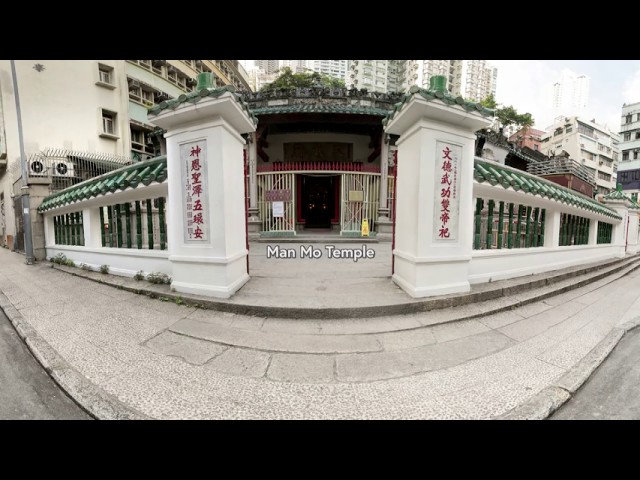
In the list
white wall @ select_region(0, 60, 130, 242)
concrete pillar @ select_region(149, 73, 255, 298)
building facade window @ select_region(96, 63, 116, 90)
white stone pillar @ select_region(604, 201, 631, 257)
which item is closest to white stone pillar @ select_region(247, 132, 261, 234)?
concrete pillar @ select_region(149, 73, 255, 298)

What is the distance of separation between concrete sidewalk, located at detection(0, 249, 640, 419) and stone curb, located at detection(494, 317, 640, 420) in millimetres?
34

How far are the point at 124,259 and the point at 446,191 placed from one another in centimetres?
590

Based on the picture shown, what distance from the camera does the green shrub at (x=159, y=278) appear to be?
455 centimetres

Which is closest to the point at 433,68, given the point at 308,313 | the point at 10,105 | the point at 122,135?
→ the point at 122,135

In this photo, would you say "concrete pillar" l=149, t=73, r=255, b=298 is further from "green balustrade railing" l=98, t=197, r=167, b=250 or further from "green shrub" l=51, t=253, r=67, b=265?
"green shrub" l=51, t=253, r=67, b=265

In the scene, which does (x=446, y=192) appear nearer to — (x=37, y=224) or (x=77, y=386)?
(x=77, y=386)

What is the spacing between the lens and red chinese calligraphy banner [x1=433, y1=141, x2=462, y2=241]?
12.9 feet

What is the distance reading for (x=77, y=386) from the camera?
219cm

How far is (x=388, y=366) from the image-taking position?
8.18 feet

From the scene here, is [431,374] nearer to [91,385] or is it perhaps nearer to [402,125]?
[91,385]

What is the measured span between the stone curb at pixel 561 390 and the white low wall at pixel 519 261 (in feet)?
5.52

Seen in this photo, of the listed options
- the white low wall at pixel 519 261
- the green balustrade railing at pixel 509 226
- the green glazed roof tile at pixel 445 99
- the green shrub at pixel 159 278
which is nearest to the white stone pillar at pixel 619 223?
the white low wall at pixel 519 261


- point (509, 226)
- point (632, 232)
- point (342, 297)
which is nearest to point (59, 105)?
point (342, 297)

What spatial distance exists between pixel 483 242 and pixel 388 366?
3.87m
